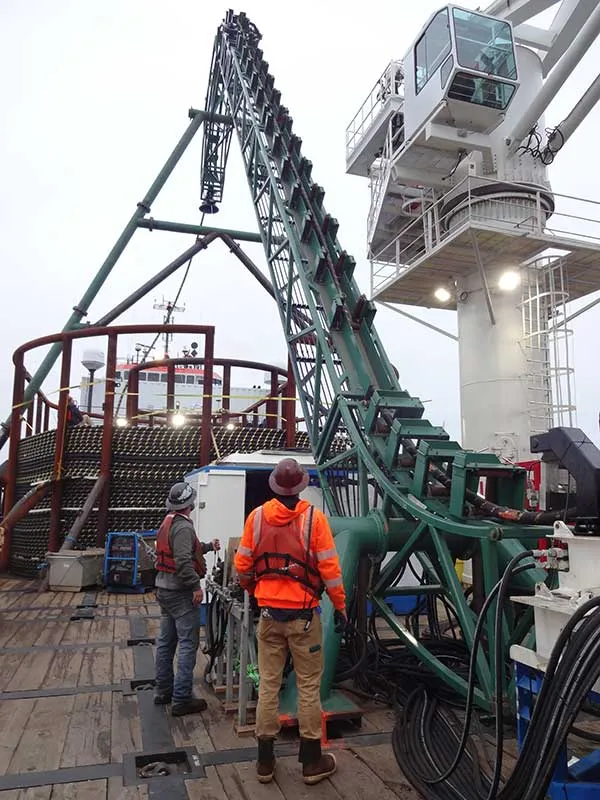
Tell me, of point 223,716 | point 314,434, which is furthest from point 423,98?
point 223,716

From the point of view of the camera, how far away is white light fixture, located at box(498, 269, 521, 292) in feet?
44.8

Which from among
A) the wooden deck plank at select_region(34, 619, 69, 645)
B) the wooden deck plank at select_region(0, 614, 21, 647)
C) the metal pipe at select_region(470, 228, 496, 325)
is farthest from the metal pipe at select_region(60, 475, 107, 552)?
the metal pipe at select_region(470, 228, 496, 325)

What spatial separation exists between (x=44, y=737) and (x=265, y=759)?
67.4 inches

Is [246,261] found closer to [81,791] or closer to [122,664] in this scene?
[122,664]

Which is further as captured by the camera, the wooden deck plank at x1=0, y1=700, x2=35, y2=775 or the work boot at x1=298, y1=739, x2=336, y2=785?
the wooden deck plank at x1=0, y1=700, x2=35, y2=775

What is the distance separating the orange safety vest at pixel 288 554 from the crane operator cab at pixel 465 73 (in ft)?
→ 37.3

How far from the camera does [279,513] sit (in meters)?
3.83

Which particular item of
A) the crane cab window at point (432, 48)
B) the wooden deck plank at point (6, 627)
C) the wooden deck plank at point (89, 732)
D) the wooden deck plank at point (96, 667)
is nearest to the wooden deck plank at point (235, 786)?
the wooden deck plank at point (89, 732)

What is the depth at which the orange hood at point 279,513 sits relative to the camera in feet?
12.5

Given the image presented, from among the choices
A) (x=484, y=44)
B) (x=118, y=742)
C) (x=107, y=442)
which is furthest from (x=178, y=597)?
(x=484, y=44)

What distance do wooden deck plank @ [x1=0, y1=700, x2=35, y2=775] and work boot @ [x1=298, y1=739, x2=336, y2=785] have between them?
71.5 inches

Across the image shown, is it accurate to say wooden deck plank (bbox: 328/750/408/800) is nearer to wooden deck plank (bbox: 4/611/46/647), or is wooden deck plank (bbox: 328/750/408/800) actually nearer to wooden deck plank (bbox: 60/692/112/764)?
wooden deck plank (bbox: 60/692/112/764)

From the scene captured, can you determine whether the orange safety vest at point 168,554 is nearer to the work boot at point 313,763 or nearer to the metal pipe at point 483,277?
the work boot at point 313,763

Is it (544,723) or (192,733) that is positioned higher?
(544,723)
